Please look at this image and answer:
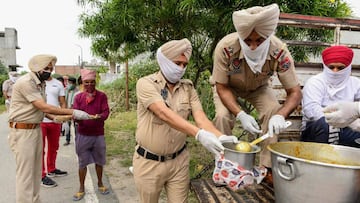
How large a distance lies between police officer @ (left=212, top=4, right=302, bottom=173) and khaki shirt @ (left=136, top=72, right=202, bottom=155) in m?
0.33

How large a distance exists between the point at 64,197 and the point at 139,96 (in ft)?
8.36

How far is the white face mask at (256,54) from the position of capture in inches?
87.4

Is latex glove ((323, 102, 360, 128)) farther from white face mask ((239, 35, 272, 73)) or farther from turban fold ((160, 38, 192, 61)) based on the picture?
turban fold ((160, 38, 192, 61))

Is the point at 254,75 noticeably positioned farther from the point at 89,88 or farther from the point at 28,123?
the point at 28,123

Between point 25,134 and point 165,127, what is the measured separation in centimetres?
191

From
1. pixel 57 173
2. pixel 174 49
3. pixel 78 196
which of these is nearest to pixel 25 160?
pixel 78 196

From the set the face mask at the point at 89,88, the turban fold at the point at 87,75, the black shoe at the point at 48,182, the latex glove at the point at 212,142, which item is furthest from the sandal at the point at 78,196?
the latex glove at the point at 212,142

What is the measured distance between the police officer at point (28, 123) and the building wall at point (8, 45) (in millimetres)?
26971

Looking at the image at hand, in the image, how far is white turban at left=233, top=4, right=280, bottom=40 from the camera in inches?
79.1

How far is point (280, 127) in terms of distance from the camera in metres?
2.00

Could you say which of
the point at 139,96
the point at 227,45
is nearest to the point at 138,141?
the point at 139,96

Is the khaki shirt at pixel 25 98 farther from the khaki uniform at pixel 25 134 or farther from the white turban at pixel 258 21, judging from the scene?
the white turban at pixel 258 21

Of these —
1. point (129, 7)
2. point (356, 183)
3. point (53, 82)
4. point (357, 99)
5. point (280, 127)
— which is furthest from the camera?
point (53, 82)

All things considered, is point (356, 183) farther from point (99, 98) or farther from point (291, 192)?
point (99, 98)
